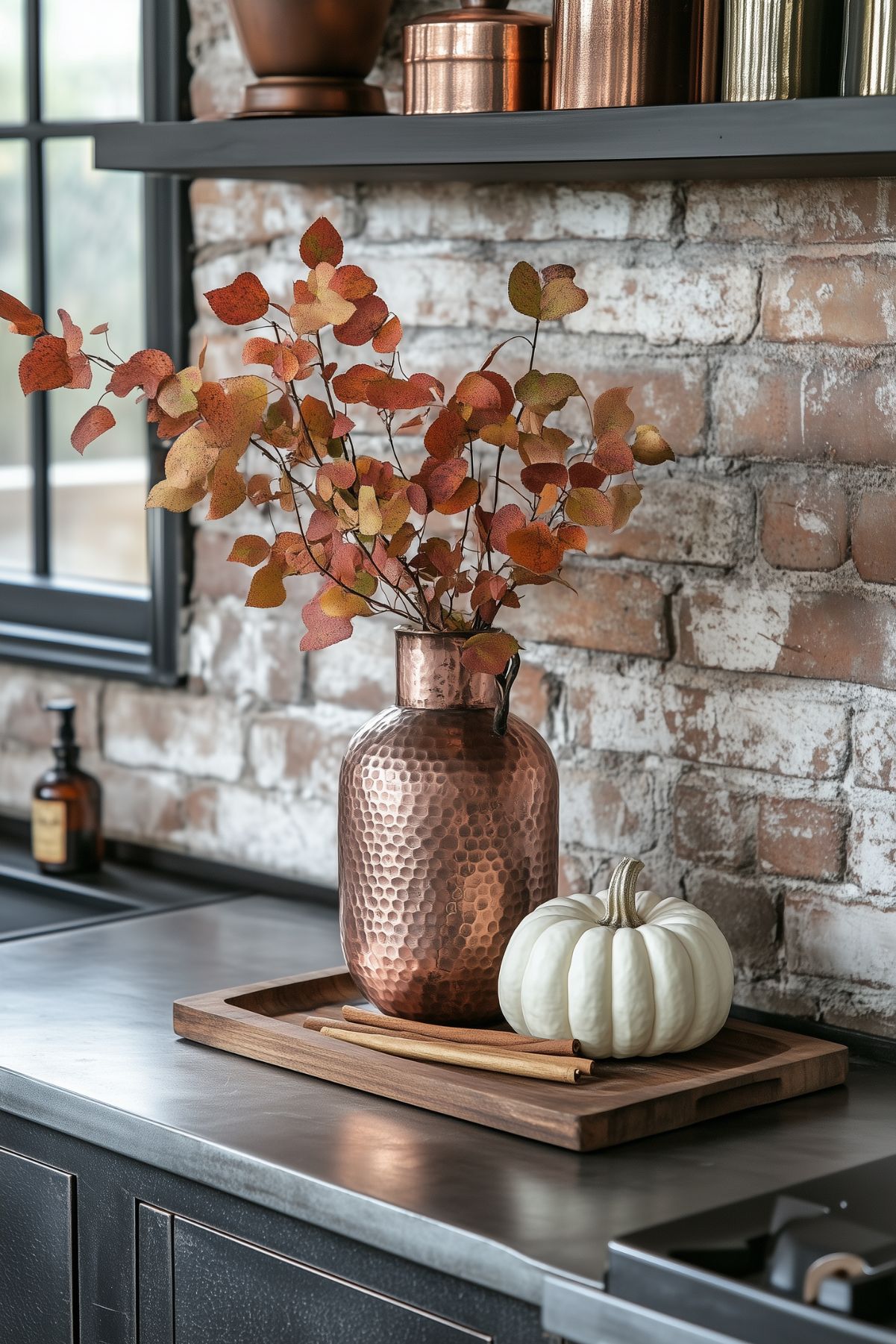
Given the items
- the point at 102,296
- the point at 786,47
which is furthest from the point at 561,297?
the point at 102,296

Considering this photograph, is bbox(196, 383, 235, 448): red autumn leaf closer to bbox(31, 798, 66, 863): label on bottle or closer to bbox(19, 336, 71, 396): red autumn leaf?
bbox(19, 336, 71, 396): red autumn leaf

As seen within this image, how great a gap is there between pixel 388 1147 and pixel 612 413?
600 mm

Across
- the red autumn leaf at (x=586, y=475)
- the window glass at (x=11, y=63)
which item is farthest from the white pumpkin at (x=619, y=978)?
the window glass at (x=11, y=63)

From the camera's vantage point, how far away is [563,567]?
67.5 inches

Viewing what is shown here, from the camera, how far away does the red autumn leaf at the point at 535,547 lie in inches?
54.3

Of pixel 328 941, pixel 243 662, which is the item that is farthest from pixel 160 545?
pixel 328 941

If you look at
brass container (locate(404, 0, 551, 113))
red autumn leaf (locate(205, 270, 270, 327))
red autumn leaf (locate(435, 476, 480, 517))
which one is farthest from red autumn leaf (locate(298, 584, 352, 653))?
brass container (locate(404, 0, 551, 113))

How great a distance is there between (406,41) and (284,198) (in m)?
0.42

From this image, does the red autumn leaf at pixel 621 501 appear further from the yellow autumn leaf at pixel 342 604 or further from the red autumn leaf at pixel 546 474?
the yellow autumn leaf at pixel 342 604

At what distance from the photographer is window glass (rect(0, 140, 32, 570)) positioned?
2.56 meters

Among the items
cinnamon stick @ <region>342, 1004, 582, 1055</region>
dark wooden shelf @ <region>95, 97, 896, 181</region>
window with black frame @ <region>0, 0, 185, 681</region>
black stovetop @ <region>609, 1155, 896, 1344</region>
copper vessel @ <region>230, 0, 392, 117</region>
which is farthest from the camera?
window with black frame @ <region>0, 0, 185, 681</region>

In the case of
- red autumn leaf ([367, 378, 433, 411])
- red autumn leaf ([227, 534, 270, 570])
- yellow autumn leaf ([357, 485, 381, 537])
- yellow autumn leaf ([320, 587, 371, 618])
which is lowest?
yellow autumn leaf ([320, 587, 371, 618])

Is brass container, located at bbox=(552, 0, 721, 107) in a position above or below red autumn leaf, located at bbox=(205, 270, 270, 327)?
above

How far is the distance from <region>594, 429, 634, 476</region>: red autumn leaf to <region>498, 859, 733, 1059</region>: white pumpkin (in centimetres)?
31
